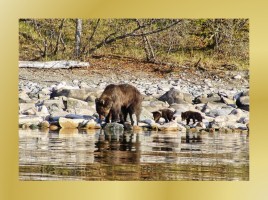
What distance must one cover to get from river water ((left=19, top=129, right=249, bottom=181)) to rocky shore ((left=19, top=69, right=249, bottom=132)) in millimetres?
101

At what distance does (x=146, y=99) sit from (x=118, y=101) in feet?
0.76

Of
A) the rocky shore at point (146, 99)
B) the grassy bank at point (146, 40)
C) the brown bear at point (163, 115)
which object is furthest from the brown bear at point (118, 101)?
the grassy bank at point (146, 40)

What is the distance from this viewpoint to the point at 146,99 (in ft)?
19.6

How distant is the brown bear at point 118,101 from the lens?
235 inches

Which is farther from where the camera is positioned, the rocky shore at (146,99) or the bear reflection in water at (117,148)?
the rocky shore at (146,99)

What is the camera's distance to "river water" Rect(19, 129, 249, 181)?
579 cm

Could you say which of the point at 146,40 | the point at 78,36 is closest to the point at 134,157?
Answer: the point at 146,40

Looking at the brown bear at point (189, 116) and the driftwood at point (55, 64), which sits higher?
the driftwood at point (55, 64)

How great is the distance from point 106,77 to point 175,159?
0.87 m

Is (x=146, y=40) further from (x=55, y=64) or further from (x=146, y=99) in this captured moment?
(x=55, y=64)

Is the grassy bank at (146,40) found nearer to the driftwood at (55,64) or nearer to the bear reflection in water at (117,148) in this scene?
the driftwood at (55,64)

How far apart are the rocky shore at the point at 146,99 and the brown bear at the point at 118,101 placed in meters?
0.04
